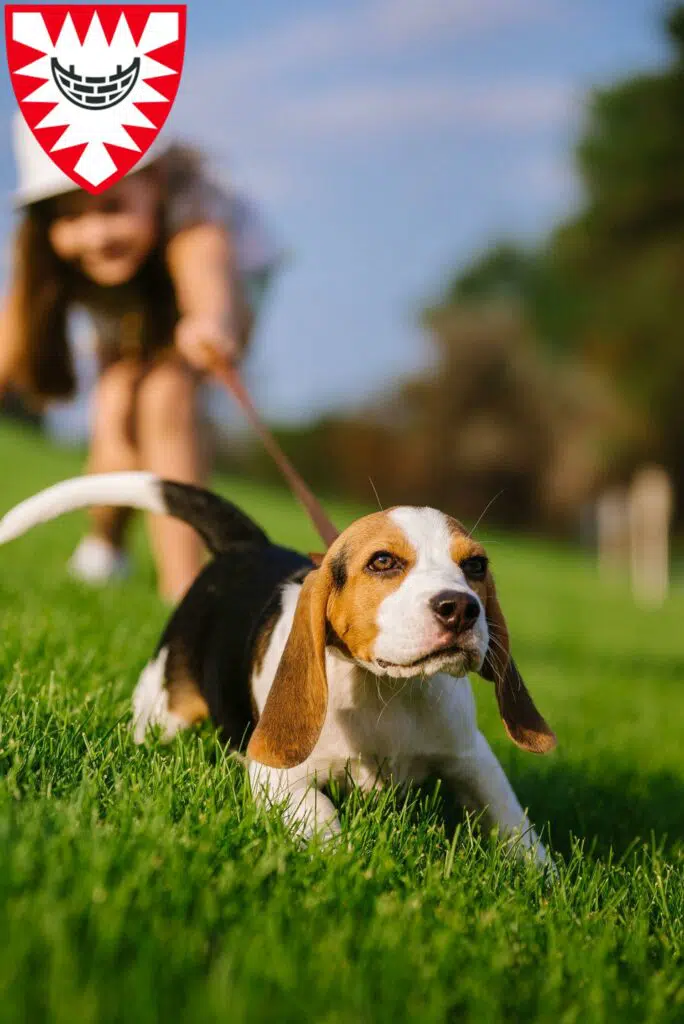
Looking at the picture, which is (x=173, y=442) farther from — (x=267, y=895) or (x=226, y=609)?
(x=267, y=895)

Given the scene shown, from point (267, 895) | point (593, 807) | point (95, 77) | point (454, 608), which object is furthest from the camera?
point (593, 807)

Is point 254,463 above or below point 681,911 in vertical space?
below

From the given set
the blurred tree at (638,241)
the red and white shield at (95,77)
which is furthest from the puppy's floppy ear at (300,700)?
the blurred tree at (638,241)

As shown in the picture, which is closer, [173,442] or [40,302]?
[40,302]

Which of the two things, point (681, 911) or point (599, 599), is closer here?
point (681, 911)

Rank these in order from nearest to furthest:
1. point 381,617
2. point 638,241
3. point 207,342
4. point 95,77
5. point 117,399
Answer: point 381,617 < point 95,77 < point 207,342 < point 117,399 < point 638,241

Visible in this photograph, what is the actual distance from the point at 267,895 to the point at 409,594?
785 millimetres

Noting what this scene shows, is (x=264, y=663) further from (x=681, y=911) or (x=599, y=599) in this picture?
(x=599, y=599)

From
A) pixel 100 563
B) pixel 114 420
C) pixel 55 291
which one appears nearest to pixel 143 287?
pixel 55 291

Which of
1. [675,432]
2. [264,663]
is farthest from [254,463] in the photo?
[264,663]

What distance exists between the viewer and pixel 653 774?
4.64 meters

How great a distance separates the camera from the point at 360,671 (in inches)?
122

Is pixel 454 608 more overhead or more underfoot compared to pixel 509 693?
more overhead

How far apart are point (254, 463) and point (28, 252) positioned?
35509mm
